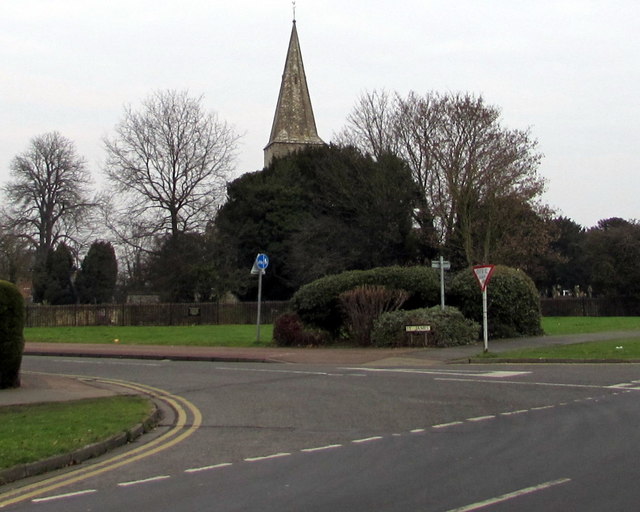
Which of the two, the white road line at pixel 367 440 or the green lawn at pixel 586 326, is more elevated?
the green lawn at pixel 586 326

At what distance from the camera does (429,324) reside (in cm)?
2309

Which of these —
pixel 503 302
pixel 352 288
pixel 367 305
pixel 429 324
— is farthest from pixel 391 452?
pixel 503 302

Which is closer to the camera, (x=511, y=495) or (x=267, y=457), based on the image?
(x=511, y=495)

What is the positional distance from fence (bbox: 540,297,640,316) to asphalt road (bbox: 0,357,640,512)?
46150 millimetres

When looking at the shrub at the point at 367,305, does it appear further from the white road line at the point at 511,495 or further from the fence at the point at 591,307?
the fence at the point at 591,307

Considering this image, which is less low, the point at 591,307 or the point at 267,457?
the point at 591,307

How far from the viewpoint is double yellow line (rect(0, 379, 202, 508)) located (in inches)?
263

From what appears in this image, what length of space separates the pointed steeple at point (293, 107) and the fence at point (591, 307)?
1172 inches

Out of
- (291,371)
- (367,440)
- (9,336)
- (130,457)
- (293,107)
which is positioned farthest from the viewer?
(293,107)

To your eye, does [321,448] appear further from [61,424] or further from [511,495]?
[61,424]

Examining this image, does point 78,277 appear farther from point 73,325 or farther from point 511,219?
point 511,219

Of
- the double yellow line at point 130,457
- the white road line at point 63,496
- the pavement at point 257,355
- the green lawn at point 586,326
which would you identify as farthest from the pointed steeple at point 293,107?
the white road line at point 63,496

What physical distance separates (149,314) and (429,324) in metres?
27.9

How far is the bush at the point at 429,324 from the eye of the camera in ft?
75.8
